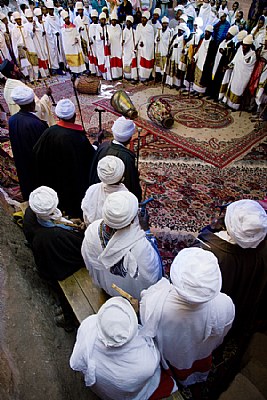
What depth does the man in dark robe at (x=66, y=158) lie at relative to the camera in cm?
343

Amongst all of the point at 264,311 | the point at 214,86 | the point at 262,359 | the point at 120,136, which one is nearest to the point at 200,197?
the point at 120,136

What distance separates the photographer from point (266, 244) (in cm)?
235

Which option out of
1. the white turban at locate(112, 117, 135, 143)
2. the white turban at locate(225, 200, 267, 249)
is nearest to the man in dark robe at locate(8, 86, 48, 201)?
the white turban at locate(112, 117, 135, 143)

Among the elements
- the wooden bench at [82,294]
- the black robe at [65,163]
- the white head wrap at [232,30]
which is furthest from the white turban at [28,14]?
the wooden bench at [82,294]

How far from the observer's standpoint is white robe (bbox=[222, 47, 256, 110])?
672 centimetres

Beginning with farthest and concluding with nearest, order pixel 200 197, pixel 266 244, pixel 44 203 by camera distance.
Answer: pixel 200 197 < pixel 44 203 < pixel 266 244

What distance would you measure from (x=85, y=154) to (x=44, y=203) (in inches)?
51.2

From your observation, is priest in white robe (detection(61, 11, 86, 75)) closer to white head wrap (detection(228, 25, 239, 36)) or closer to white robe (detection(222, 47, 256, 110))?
white head wrap (detection(228, 25, 239, 36))

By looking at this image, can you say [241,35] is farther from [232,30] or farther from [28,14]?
[28,14]

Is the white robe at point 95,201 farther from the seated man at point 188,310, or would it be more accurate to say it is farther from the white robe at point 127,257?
the seated man at point 188,310

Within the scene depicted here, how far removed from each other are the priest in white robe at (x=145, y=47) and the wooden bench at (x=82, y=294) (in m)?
7.44

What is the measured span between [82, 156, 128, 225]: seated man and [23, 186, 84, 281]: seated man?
0.23 metres

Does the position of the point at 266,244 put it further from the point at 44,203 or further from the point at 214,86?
the point at 214,86

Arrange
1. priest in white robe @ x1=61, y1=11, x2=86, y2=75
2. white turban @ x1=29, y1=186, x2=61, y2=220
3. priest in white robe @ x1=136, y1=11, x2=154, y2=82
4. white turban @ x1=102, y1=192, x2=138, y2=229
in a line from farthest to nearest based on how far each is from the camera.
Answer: priest in white robe @ x1=61, y1=11, x2=86, y2=75, priest in white robe @ x1=136, y1=11, x2=154, y2=82, white turban @ x1=29, y1=186, x2=61, y2=220, white turban @ x1=102, y1=192, x2=138, y2=229
